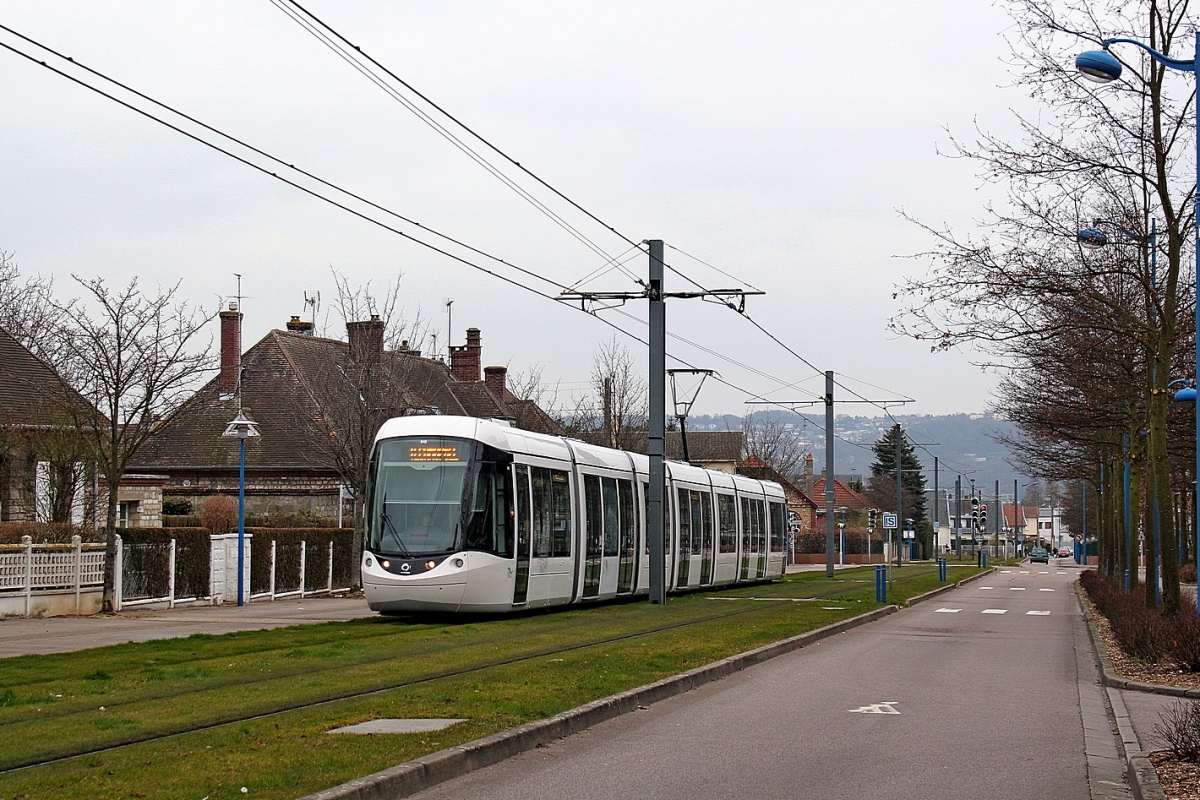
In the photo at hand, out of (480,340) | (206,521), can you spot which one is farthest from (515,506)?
(480,340)

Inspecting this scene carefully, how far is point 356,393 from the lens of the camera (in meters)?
35.5

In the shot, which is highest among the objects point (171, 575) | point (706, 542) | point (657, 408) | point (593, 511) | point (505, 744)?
point (657, 408)

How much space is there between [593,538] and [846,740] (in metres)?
15.8

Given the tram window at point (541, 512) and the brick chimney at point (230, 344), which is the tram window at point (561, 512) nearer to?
the tram window at point (541, 512)

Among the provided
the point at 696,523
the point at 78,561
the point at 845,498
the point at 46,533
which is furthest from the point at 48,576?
the point at 845,498

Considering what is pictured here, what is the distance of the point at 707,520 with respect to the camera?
3509 cm

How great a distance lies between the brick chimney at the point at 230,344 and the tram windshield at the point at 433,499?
93.3 ft

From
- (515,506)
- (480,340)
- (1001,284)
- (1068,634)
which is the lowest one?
(1068,634)

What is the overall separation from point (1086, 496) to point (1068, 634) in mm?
58237

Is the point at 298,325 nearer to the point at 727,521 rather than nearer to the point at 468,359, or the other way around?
the point at 468,359

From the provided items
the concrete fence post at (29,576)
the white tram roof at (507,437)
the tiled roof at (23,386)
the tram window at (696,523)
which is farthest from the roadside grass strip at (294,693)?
the tiled roof at (23,386)

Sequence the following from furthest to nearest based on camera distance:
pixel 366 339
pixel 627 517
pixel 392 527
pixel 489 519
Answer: pixel 366 339 < pixel 627 517 < pixel 489 519 < pixel 392 527

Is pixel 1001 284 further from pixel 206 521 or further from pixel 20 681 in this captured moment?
pixel 206 521

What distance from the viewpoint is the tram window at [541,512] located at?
935 inches
